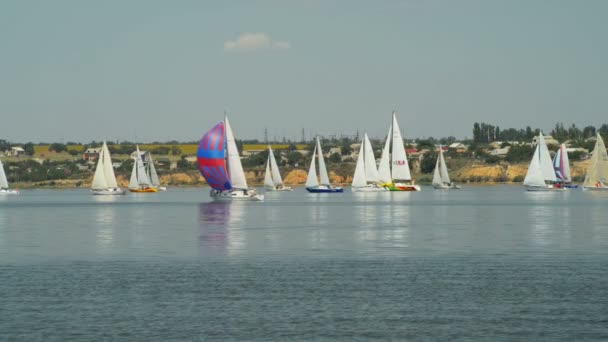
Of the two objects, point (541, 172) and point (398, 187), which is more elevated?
point (541, 172)

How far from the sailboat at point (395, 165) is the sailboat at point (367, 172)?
6.99 feet

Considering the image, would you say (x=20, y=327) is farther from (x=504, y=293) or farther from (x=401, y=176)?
(x=401, y=176)

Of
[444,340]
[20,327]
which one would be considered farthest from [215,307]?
[444,340]

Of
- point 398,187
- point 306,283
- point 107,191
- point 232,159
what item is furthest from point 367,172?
point 306,283

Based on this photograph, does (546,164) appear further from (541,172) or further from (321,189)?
(321,189)

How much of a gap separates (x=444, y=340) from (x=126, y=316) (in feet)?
36.3

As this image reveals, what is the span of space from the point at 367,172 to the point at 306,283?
418ft

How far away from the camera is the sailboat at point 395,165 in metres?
156

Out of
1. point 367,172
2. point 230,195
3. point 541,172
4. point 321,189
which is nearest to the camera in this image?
point 230,195

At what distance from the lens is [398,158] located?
158250 millimetres

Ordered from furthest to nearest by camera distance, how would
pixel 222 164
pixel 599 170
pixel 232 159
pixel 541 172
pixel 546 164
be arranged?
pixel 541 172
pixel 546 164
pixel 599 170
pixel 232 159
pixel 222 164

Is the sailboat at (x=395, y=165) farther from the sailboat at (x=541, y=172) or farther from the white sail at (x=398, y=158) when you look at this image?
the sailboat at (x=541, y=172)

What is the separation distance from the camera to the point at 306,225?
8175cm

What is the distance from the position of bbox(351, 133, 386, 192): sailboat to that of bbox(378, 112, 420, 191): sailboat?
6.99ft
